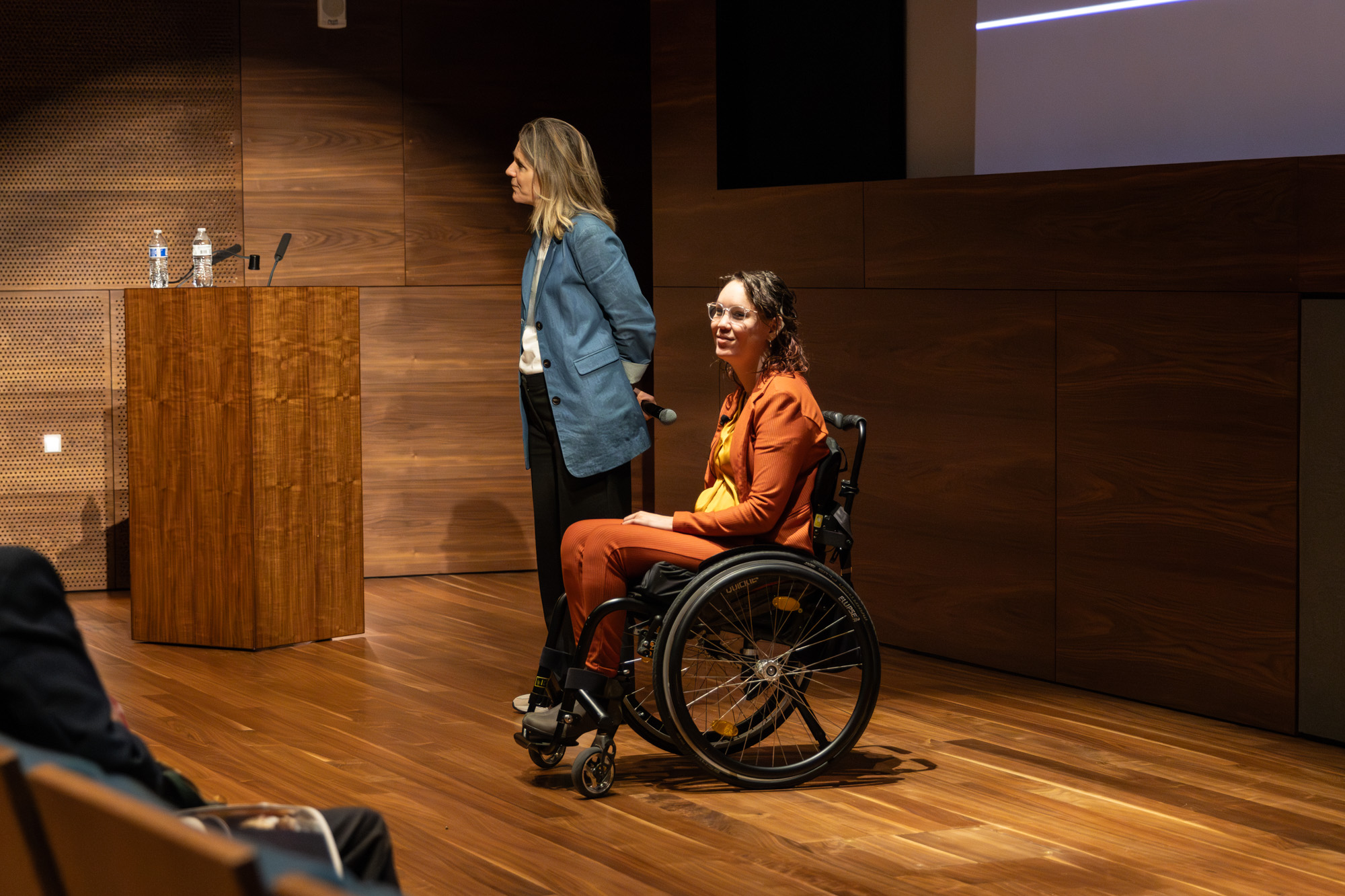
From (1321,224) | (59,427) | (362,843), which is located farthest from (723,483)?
(59,427)

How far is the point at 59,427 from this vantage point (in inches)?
227

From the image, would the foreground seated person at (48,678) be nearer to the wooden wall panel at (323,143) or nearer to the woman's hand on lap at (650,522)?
the woman's hand on lap at (650,522)

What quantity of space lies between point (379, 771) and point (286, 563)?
1499 mm

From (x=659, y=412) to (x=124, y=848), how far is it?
2.50 m

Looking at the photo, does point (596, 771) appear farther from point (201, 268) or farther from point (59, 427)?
point (59, 427)

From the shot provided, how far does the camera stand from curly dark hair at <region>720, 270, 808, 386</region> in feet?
11.1

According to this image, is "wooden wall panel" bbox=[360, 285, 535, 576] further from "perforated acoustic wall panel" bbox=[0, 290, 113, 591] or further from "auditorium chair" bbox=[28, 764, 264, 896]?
"auditorium chair" bbox=[28, 764, 264, 896]

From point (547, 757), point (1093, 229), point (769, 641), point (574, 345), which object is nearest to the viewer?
point (769, 641)

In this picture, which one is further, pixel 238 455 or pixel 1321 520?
pixel 238 455

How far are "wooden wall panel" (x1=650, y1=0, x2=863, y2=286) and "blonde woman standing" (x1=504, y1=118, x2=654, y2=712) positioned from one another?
120 centimetres

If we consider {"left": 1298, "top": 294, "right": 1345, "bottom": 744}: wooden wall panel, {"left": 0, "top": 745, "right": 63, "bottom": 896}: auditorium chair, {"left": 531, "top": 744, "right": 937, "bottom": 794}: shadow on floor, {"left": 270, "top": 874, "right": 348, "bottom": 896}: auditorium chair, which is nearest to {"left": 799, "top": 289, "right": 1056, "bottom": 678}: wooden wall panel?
{"left": 1298, "top": 294, "right": 1345, "bottom": 744}: wooden wall panel

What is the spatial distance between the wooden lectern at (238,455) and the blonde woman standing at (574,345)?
113 cm

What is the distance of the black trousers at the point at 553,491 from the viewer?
152 inches

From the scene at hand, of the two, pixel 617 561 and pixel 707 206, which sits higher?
pixel 707 206
